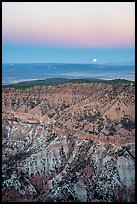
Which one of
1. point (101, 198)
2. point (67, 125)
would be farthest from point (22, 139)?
point (101, 198)

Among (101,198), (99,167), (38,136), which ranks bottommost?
(101,198)

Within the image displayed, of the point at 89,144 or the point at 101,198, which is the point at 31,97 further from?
the point at 101,198

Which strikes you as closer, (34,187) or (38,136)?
(34,187)

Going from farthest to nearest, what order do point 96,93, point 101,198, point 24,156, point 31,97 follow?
1. point 31,97
2. point 96,93
3. point 24,156
4. point 101,198

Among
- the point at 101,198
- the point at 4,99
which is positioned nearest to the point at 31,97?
the point at 4,99

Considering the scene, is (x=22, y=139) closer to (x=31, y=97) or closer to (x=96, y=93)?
(x=31, y=97)

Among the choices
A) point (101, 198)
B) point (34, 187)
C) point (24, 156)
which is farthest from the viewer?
point (24, 156)

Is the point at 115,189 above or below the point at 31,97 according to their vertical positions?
below
